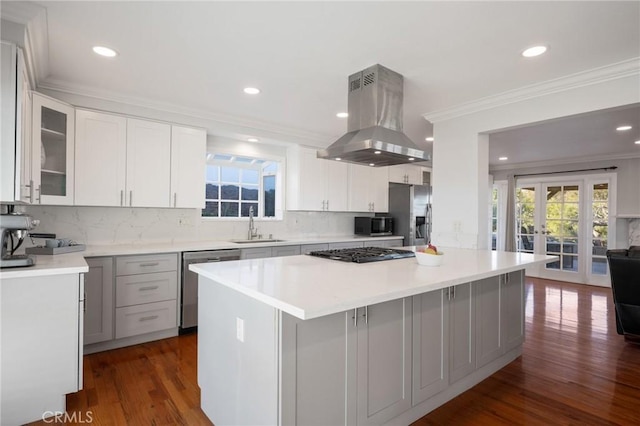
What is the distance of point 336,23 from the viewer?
2.06 metres

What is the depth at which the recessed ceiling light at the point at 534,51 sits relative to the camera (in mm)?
2330

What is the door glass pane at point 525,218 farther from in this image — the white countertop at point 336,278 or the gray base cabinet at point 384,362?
the gray base cabinet at point 384,362

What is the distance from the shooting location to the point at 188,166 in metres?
3.80

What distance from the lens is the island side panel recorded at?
4.94ft

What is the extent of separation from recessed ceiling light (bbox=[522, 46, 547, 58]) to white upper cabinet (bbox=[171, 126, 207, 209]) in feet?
10.5

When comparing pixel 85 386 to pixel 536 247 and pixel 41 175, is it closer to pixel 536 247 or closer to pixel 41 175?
pixel 41 175

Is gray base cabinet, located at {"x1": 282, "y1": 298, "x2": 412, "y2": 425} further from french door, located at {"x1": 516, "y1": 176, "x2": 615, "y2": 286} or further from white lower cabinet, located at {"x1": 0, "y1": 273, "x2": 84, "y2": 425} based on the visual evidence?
french door, located at {"x1": 516, "y1": 176, "x2": 615, "y2": 286}

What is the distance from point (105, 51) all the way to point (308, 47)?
4.80 feet

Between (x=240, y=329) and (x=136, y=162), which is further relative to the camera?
(x=136, y=162)

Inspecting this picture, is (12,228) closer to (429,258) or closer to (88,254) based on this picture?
(88,254)

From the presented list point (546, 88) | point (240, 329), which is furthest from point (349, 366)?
point (546, 88)

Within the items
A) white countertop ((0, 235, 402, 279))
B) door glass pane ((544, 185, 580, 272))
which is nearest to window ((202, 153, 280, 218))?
white countertop ((0, 235, 402, 279))

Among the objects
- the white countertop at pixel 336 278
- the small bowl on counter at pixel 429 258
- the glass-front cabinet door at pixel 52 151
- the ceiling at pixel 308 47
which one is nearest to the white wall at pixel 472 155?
the ceiling at pixel 308 47

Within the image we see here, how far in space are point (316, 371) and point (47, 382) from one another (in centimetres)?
172
